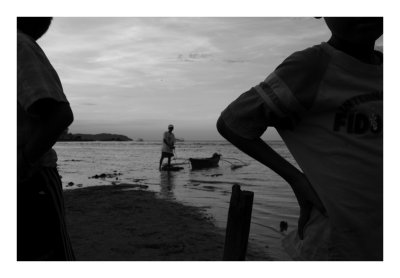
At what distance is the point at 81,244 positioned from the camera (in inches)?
240

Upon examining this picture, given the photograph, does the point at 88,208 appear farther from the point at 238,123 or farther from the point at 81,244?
the point at 238,123

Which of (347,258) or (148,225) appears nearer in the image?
(347,258)

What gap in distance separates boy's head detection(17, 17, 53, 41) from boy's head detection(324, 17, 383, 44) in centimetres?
151

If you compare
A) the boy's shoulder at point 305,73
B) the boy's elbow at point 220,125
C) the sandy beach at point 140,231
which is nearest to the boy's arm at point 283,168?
the boy's elbow at point 220,125

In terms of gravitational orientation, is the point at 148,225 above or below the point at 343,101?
below

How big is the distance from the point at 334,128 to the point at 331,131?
0.06ft

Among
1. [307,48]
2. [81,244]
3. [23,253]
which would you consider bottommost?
[81,244]

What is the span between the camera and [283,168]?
161 cm

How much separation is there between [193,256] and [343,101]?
4.61 m

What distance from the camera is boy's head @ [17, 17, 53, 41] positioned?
195 centimetres

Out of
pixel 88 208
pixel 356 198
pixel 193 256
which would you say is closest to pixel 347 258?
pixel 356 198

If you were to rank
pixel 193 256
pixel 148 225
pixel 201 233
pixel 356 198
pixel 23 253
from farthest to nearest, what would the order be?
pixel 148 225 < pixel 201 233 < pixel 193 256 < pixel 23 253 < pixel 356 198

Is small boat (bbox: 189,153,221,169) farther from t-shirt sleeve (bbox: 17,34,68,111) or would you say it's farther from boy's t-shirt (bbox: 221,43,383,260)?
boy's t-shirt (bbox: 221,43,383,260)

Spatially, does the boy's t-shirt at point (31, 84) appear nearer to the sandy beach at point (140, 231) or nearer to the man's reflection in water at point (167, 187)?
the sandy beach at point (140, 231)
